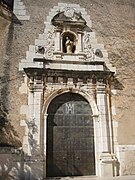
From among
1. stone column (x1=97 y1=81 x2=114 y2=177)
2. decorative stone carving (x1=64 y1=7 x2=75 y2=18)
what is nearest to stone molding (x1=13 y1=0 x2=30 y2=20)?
decorative stone carving (x1=64 y1=7 x2=75 y2=18)

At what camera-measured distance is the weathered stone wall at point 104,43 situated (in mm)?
7926

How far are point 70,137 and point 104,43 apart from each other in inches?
145

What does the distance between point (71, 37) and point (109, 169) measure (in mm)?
4788

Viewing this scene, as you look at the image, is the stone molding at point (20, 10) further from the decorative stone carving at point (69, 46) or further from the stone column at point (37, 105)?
the stone column at point (37, 105)

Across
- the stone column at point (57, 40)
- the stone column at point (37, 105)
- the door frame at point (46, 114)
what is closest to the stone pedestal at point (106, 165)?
the door frame at point (46, 114)

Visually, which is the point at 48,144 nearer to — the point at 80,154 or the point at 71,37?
the point at 80,154

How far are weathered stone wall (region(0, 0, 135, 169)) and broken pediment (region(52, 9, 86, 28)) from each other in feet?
1.47

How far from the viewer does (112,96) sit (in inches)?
330

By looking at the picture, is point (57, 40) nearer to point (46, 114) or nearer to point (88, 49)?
point (88, 49)

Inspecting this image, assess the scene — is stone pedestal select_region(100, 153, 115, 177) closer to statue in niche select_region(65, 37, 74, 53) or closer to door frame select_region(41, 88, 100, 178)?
door frame select_region(41, 88, 100, 178)

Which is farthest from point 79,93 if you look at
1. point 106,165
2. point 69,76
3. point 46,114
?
point 106,165

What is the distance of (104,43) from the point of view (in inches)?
358

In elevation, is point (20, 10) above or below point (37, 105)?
above

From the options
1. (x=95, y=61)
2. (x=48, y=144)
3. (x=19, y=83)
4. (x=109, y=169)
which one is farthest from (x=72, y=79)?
(x=109, y=169)
